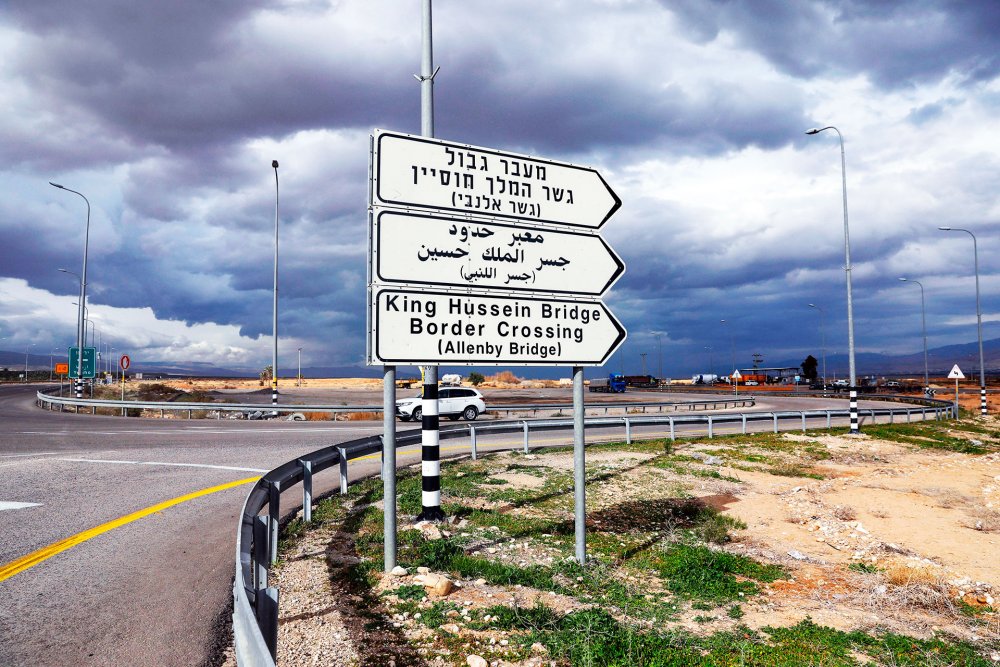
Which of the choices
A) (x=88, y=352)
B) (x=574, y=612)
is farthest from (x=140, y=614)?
(x=88, y=352)

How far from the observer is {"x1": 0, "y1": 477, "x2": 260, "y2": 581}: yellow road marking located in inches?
249

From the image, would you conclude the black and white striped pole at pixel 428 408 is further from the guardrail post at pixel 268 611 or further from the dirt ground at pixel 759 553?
the guardrail post at pixel 268 611

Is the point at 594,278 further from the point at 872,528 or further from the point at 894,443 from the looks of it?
the point at 894,443

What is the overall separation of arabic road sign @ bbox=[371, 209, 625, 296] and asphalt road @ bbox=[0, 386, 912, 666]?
3.67 metres

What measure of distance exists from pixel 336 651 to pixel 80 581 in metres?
3.28

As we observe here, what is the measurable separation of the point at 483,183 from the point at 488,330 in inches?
71.7

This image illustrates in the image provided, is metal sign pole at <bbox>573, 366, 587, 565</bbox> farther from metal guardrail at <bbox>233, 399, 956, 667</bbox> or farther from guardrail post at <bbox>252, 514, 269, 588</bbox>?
guardrail post at <bbox>252, 514, 269, 588</bbox>

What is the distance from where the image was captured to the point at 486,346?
721 cm

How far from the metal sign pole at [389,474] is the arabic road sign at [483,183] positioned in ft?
6.61

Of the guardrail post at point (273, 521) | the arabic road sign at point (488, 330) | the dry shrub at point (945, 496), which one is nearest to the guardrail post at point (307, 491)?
the guardrail post at point (273, 521)

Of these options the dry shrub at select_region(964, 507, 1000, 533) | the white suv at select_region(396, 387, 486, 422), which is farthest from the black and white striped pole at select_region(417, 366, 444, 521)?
the white suv at select_region(396, 387, 486, 422)

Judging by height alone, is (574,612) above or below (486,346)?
below

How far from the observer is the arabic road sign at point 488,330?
22.0 feet

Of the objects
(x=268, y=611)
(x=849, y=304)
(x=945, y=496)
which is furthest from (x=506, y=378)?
(x=268, y=611)
